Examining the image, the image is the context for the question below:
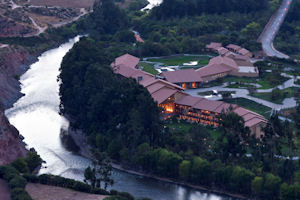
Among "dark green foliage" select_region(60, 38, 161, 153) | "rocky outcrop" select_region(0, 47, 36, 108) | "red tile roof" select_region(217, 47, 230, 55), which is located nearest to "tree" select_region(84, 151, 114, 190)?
"dark green foliage" select_region(60, 38, 161, 153)

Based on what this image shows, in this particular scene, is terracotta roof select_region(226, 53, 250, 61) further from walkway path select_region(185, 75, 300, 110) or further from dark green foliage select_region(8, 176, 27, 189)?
dark green foliage select_region(8, 176, 27, 189)

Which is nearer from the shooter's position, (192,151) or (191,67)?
(192,151)

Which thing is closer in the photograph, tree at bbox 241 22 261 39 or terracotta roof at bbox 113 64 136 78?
terracotta roof at bbox 113 64 136 78

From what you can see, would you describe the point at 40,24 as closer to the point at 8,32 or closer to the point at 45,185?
the point at 8,32

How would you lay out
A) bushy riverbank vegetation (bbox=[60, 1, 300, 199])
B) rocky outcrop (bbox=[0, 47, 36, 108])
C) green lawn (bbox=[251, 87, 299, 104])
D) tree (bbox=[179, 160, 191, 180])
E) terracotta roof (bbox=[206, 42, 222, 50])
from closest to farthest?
bushy riverbank vegetation (bbox=[60, 1, 300, 199]), tree (bbox=[179, 160, 191, 180]), green lawn (bbox=[251, 87, 299, 104]), rocky outcrop (bbox=[0, 47, 36, 108]), terracotta roof (bbox=[206, 42, 222, 50])

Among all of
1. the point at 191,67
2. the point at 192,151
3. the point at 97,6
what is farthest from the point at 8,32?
the point at 192,151

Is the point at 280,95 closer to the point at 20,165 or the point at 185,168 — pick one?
the point at 185,168
